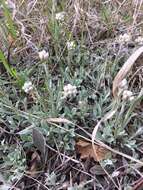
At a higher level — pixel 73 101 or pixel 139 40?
pixel 139 40

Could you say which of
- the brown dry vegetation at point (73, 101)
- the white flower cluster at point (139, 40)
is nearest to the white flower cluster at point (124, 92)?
the brown dry vegetation at point (73, 101)

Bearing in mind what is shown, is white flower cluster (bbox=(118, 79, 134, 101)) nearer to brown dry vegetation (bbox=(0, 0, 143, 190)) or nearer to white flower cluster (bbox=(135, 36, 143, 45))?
brown dry vegetation (bbox=(0, 0, 143, 190))

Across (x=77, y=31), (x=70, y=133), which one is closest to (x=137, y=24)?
(x=77, y=31)

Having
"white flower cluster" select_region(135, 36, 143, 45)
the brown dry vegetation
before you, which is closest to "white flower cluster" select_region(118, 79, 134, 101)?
the brown dry vegetation

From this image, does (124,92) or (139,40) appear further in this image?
(139,40)

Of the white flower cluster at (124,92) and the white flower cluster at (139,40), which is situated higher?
the white flower cluster at (139,40)

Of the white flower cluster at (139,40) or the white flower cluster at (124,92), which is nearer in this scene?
the white flower cluster at (124,92)

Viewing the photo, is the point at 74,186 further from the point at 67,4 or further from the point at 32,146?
the point at 67,4

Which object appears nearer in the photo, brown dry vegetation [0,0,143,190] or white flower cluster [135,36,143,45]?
brown dry vegetation [0,0,143,190]

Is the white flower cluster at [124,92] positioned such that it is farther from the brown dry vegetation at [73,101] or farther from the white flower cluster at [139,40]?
the white flower cluster at [139,40]

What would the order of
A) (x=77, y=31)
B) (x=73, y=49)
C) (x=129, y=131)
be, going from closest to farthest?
(x=129, y=131) → (x=73, y=49) → (x=77, y=31)

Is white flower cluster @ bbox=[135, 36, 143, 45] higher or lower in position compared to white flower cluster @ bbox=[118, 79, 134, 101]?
higher
